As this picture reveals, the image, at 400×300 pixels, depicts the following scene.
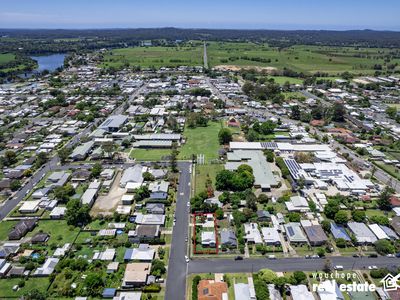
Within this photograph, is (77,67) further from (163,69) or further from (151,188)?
(151,188)

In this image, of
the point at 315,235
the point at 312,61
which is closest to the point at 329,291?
the point at 315,235

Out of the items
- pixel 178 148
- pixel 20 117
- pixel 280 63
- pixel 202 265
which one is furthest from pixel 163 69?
pixel 202 265

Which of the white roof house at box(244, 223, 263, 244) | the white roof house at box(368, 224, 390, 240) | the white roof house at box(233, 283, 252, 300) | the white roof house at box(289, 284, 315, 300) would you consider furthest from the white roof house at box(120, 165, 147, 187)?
the white roof house at box(368, 224, 390, 240)

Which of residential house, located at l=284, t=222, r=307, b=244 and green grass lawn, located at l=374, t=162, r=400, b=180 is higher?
green grass lawn, located at l=374, t=162, r=400, b=180

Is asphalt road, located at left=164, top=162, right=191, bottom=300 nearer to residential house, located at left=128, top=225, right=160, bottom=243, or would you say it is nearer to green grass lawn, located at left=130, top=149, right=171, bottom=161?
residential house, located at left=128, top=225, right=160, bottom=243

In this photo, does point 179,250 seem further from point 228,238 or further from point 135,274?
point 228,238

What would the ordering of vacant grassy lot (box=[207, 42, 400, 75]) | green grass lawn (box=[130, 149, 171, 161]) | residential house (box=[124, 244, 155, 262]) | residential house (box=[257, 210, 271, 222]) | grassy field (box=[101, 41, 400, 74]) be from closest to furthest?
residential house (box=[124, 244, 155, 262]), residential house (box=[257, 210, 271, 222]), green grass lawn (box=[130, 149, 171, 161]), vacant grassy lot (box=[207, 42, 400, 75]), grassy field (box=[101, 41, 400, 74])
